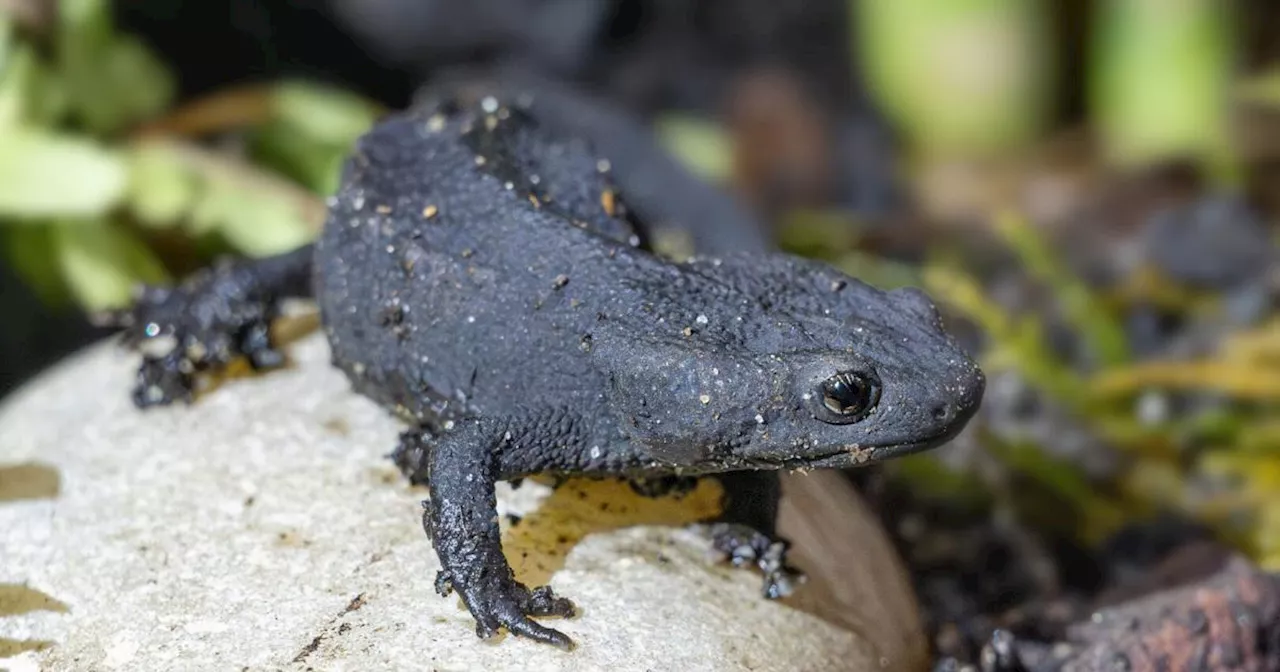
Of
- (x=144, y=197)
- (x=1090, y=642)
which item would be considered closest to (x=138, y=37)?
(x=144, y=197)

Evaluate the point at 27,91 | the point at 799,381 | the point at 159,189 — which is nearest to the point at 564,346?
the point at 799,381

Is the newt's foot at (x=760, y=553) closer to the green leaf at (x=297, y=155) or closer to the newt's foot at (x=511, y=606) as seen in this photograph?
the newt's foot at (x=511, y=606)

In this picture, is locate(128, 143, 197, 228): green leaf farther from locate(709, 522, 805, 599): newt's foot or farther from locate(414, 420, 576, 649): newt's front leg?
locate(709, 522, 805, 599): newt's foot

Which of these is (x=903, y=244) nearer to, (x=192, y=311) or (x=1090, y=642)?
(x=1090, y=642)

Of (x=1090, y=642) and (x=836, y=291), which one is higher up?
(x=836, y=291)

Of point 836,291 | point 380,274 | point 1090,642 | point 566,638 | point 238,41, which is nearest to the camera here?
point 566,638

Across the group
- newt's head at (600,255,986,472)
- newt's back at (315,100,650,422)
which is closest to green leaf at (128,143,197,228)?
newt's back at (315,100,650,422)
